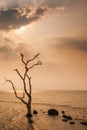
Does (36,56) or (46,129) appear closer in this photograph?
(46,129)

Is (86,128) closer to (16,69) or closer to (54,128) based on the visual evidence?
(54,128)

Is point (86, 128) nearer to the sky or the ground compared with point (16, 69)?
nearer to the ground

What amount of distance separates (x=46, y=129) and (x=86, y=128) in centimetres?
674

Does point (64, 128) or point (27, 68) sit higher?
point (27, 68)

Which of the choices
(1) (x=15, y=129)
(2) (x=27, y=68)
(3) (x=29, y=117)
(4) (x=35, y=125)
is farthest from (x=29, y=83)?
(1) (x=15, y=129)

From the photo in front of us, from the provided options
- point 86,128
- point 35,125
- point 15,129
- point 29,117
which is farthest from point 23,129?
point 29,117

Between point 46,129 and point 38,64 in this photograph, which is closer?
point 46,129

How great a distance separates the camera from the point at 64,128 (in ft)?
129

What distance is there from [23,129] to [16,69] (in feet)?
46.9

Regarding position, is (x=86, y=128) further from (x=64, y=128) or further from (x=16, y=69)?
(x=16, y=69)

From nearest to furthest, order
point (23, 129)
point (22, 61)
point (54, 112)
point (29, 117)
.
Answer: point (23, 129), point (22, 61), point (29, 117), point (54, 112)

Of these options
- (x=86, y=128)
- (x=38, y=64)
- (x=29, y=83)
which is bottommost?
(x=86, y=128)

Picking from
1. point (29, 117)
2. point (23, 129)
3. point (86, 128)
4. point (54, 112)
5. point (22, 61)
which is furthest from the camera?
point (54, 112)

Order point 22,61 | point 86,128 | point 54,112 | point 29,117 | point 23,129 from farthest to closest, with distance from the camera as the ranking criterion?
1. point 54,112
2. point 29,117
3. point 22,61
4. point 86,128
5. point 23,129
